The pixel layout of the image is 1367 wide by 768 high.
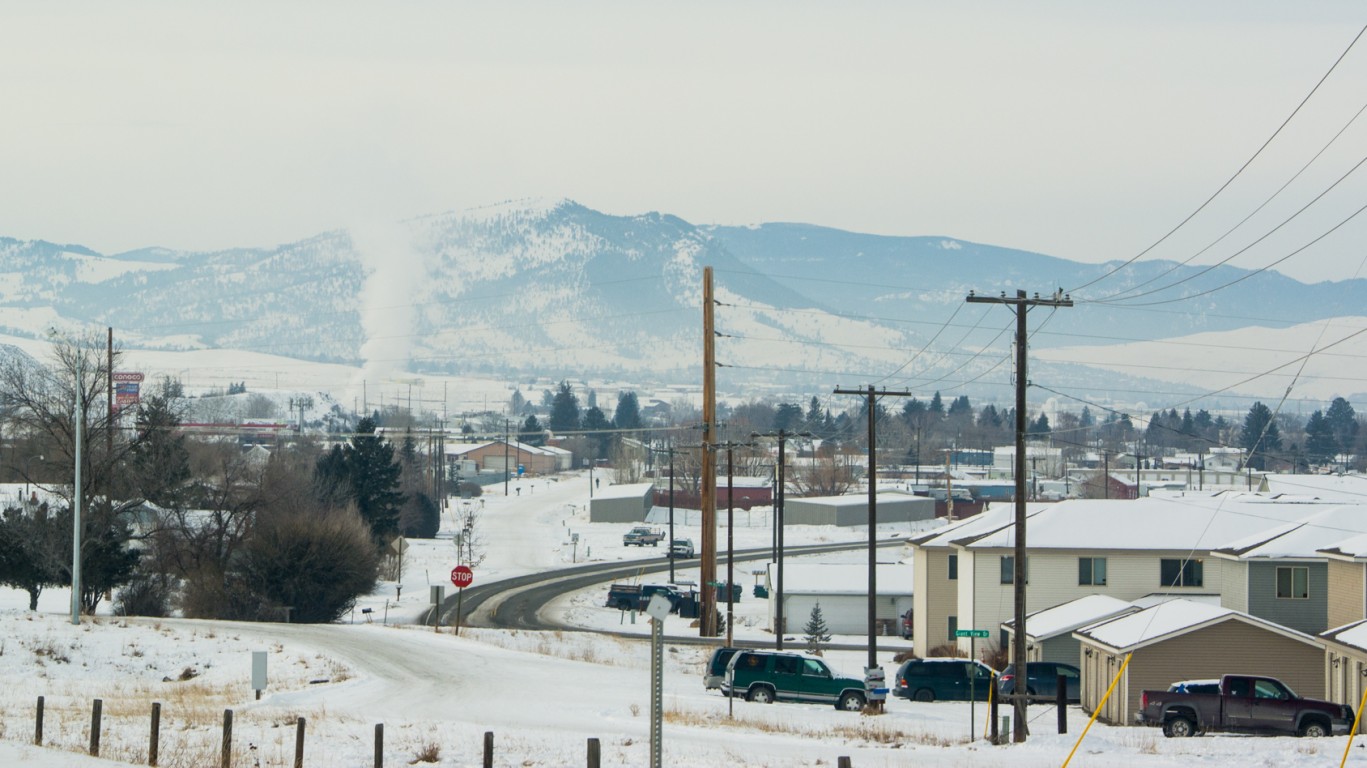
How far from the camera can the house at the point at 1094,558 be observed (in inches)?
2176

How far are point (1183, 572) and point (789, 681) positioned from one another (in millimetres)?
22190

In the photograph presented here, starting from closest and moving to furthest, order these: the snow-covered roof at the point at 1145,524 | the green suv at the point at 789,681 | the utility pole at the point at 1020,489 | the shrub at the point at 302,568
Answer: the utility pole at the point at 1020,489
the green suv at the point at 789,681
the snow-covered roof at the point at 1145,524
the shrub at the point at 302,568

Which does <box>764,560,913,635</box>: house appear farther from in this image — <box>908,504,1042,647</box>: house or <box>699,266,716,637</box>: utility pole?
<box>699,266,716,637</box>: utility pole

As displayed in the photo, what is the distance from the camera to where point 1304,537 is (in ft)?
168

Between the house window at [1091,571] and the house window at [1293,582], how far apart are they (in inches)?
263

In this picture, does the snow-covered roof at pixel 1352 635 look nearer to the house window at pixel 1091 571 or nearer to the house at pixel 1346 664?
the house at pixel 1346 664

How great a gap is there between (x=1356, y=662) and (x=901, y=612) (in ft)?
130

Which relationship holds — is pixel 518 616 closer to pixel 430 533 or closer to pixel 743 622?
pixel 743 622

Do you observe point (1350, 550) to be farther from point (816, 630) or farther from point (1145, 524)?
point (816, 630)

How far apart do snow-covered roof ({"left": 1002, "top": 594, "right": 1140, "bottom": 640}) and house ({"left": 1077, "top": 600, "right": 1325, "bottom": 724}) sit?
205 inches

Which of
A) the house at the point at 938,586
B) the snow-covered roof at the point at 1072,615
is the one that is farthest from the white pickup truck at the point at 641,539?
the snow-covered roof at the point at 1072,615

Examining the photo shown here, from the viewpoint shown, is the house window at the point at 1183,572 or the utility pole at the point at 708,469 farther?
the house window at the point at 1183,572

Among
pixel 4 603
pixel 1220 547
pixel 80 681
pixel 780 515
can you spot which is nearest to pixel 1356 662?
pixel 1220 547

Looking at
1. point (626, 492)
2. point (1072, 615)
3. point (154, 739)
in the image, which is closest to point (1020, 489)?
point (1072, 615)
